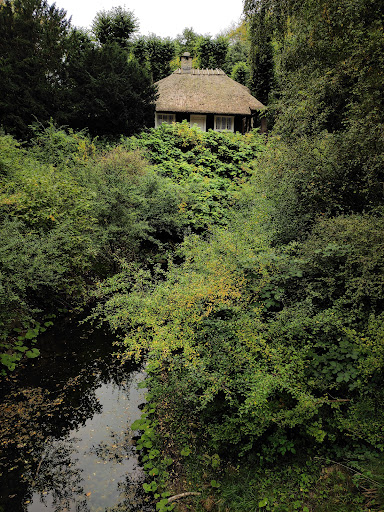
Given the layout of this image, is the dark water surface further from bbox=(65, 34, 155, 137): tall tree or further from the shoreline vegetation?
bbox=(65, 34, 155, 137): tall tree

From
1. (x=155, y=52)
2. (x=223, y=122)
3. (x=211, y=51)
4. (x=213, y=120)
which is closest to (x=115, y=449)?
(x=213, y=120)

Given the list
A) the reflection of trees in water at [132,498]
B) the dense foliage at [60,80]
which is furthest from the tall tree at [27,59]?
the reflection of trees in water at [132,498]

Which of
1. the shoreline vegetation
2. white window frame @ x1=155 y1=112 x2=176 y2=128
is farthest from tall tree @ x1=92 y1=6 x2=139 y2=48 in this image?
the shoreline vegetation

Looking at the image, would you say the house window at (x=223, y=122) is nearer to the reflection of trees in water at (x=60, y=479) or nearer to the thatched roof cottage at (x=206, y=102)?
the thatched roof cottage at (x=206, y=102)

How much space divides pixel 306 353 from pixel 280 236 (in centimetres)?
354

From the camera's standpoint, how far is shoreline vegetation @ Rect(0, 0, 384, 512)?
171 inches

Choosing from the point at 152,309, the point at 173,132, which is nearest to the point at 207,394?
the point at 152,309

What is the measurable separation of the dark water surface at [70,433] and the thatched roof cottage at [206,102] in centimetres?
1888

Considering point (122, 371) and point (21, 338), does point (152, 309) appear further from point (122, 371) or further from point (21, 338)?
point (21, 338)

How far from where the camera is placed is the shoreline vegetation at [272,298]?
434 centimetres

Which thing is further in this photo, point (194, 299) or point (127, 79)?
point (127, 79)

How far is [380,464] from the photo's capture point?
3979 mm

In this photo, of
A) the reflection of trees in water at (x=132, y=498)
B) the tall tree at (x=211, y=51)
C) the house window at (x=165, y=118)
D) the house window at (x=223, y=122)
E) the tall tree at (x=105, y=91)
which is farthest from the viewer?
→ the tall tree at (x=211, y=51)

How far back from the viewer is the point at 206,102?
2278 cm
